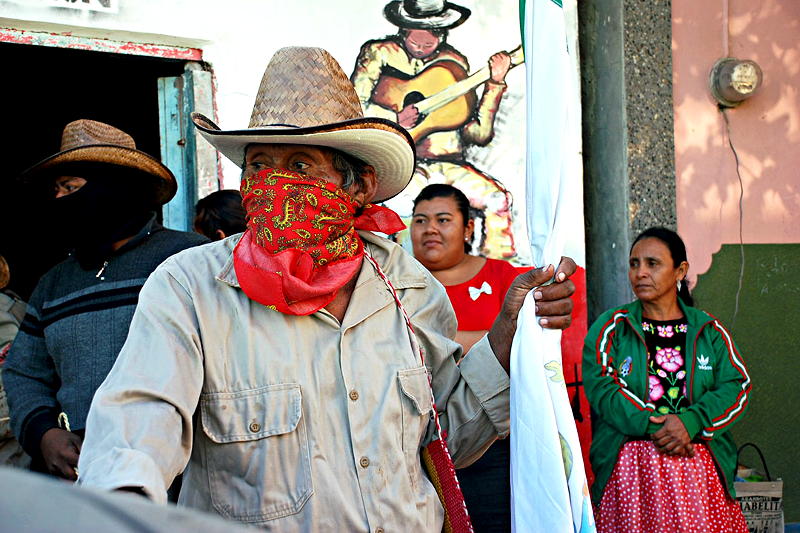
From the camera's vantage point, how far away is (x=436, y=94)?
5082 millimetres

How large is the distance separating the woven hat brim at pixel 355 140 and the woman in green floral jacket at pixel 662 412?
2.19 meters

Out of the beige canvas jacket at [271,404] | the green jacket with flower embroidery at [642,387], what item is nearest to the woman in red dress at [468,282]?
the green jacket with flower embroidery at [642,387]

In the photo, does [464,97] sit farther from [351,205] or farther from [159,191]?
[351,205]

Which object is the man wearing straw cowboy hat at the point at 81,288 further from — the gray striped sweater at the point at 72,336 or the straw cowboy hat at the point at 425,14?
the straw cowboy hat at the point at 425,14

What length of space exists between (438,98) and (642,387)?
2.09 meters

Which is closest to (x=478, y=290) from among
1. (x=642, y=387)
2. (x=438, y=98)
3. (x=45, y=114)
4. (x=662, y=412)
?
(x=642, y=387)

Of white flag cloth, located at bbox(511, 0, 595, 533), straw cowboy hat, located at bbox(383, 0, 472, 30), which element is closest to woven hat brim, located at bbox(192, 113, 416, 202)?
white flag cloth, located at bbox(511, 0, 595, 533)

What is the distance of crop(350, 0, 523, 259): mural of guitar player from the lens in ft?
16.3

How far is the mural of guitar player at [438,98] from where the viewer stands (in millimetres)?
4961

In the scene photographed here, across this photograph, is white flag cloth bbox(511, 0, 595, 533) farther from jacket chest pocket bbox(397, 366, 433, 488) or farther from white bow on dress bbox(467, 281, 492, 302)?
white bow on dress bbox(467, 281, 492, 302)

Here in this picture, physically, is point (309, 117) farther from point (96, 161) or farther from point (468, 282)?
point (468, 282)

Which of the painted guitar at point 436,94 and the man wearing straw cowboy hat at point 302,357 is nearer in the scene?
the man wearing straw cowboy hat at point 302,357

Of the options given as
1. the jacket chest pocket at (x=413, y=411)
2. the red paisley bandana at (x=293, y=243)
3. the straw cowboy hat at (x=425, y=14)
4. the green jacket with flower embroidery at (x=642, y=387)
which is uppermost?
the straw cowboy hat at (x=425, y=14)

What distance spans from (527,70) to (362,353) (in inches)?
35.5
